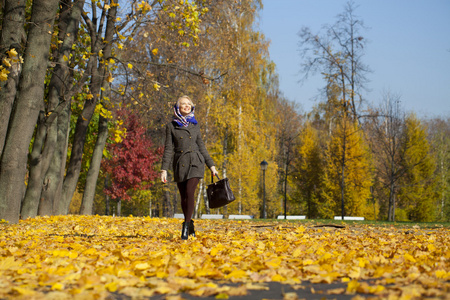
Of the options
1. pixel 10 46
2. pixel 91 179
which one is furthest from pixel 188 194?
pixel 91 179

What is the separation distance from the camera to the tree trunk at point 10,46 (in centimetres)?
1116

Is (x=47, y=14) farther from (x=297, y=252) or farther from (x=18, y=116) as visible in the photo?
(x=297, y=252)

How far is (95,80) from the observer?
15.5 m

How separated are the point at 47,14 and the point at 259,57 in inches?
855

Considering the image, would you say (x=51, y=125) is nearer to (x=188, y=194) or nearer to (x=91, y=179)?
Answer: (x=91, y=179)

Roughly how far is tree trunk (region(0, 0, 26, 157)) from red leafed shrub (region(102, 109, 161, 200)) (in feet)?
87.0

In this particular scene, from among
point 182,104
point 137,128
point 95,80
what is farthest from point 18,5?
point 137,128

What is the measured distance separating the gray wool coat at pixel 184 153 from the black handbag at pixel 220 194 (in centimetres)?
33

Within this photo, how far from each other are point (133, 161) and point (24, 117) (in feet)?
91.2

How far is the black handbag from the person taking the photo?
7426 mm

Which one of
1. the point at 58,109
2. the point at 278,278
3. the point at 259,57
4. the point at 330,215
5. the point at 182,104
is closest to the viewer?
the point at 278,278

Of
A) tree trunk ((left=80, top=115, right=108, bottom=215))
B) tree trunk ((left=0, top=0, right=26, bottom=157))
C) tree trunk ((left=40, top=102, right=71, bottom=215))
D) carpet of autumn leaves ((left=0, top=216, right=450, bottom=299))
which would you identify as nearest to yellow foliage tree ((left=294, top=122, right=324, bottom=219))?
tree trunk ((left=80, top=115, right=108, bottom=215))

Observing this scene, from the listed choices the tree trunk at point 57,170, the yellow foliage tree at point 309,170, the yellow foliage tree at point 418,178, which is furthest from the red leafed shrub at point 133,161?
the tree trunk at point 57,170

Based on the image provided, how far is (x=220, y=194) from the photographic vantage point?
748 centimetres
